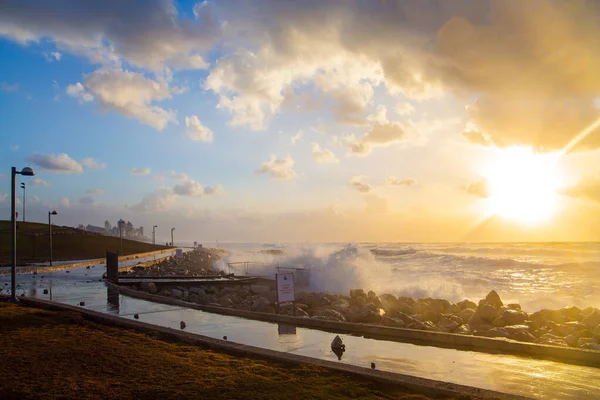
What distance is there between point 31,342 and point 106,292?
11.7 m

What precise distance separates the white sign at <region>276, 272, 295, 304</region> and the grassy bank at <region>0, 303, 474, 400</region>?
4678mm

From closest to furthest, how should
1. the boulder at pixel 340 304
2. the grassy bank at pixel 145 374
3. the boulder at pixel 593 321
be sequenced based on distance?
the grassy bank at pixel 145 374
the boulder at pixel 593 321
the boulder at pixel 340 304

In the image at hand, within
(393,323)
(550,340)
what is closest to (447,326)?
(393,323)

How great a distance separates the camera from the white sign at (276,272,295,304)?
44.2ft

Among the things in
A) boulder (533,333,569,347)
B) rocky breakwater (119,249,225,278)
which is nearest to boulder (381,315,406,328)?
boulder (533,333,569,347)

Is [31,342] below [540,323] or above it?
above

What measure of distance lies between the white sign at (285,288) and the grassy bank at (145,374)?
4.68 m

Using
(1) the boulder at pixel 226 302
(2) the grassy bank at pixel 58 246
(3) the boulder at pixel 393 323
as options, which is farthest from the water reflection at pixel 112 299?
(2) the grassy bank at pixel 58 246

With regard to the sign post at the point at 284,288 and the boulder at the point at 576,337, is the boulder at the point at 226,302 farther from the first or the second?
the boulder at the point at 576,337

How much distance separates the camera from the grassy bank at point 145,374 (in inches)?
235

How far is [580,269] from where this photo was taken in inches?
1629

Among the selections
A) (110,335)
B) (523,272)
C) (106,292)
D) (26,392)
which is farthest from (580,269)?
(26,392)

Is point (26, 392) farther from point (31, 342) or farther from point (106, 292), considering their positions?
point (106, 292)

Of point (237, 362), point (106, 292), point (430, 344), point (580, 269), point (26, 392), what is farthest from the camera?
point (580, 269)
